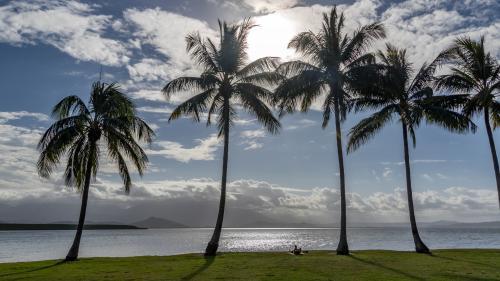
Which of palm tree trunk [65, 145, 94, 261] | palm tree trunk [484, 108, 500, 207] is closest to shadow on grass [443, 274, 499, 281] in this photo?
palm tree trunk [484, 108, 500, 207]

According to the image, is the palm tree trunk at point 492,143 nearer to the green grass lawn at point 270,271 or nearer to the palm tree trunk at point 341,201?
the green grass lawn at point 270,271

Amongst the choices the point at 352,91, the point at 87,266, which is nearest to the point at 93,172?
the point at 87,266

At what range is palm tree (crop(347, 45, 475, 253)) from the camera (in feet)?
96.2

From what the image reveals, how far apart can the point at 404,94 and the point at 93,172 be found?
22.2m

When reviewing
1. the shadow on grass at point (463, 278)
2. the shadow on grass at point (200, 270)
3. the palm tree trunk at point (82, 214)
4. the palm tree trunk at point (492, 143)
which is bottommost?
the shadow on grass at point (200, 270)

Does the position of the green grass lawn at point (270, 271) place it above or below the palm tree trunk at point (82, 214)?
below

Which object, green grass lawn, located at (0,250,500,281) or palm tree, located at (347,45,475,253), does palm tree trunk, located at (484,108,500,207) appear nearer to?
palm tree, located at (347,45,475,253)

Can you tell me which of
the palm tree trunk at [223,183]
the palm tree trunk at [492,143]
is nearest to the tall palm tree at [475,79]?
the palm tree trunk at [492,143]

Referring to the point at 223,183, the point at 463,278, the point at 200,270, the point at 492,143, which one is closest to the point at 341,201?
the point at 223,183

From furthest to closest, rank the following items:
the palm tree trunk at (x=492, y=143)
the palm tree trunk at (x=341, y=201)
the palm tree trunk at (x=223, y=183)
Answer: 1. the palm tree trunk at (x=492, y=143)
2. the palm tree trunk at (x=223, y=183)
3. the palm tree trunk at (x=341, y=201)

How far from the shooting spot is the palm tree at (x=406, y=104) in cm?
2933

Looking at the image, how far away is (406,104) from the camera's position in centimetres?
3094

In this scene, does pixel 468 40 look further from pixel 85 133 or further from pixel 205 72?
pixel 85 133

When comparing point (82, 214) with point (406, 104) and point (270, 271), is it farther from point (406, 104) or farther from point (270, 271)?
point (406, 104)
